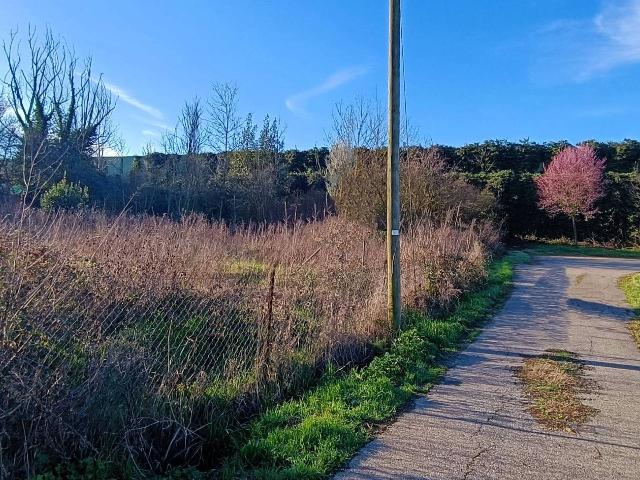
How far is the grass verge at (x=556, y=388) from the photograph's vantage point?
4859 mm

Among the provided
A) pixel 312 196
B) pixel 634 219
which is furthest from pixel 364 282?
pixel 634 219

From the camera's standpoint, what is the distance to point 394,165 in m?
7.78

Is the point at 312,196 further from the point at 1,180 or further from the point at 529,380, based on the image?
the point at 529,380

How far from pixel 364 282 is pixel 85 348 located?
18.1 ft

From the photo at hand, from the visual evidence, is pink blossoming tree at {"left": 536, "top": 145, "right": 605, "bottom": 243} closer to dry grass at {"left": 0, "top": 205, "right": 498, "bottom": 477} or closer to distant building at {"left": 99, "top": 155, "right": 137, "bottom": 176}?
dry grass at {"left": 0, "top": 205, "right": 498, "bottom": 477}

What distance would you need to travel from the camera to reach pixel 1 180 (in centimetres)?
1670

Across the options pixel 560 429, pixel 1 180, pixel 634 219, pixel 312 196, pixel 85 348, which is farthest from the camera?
pixel 634 219

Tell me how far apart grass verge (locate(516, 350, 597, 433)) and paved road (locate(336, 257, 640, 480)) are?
0.13m

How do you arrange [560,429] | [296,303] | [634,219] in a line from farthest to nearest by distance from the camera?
[634,219] → [296,303] → [560,429]

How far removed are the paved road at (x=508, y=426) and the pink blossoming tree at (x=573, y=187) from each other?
22.5m

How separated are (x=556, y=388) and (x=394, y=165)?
3.95 m

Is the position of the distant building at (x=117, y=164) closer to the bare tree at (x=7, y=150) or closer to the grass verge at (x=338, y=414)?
the bare tree at (x=7, y=150)

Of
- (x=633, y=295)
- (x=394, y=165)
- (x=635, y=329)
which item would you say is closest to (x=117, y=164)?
(x=394, y=165)

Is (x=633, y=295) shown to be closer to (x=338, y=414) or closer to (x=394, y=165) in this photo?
(x=394, y=165)
